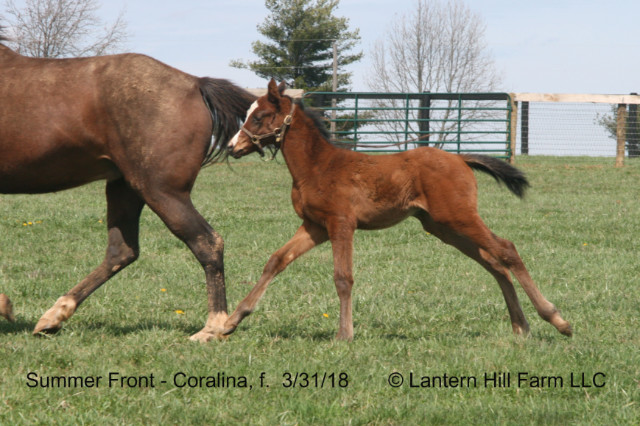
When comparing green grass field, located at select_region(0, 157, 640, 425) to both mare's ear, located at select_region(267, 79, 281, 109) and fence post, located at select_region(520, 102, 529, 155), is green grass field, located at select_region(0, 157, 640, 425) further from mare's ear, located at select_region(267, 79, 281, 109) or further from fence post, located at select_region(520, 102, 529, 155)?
fence post, located at select_region(520, 102, 529, 155)

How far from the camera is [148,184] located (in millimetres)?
5199

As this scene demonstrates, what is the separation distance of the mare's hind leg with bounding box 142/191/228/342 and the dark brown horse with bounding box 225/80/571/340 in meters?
0.17

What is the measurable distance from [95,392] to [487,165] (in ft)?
10.3

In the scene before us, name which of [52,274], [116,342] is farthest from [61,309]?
[52,274]

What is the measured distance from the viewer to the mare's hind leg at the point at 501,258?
5.05m

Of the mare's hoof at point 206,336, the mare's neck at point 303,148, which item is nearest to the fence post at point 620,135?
the mare's neck at point 303,148

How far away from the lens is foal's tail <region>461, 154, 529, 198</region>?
5.52 metres

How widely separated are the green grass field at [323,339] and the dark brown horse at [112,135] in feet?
1.96

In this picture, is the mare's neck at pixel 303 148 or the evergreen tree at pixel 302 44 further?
the evergreen tree at pixel 302 44

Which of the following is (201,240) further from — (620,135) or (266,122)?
(620,135)

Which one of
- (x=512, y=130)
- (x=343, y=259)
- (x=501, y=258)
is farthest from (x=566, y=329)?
(x=512, y=130)

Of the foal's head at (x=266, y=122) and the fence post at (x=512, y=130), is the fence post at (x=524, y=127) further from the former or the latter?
the foal's head at (x=266, y=122)

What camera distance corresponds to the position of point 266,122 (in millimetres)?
5496

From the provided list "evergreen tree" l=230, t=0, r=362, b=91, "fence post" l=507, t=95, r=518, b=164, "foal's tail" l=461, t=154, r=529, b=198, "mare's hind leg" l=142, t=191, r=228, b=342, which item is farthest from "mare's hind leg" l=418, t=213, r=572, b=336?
"evergreen tree" l=230, t=0, r=362, b=91
